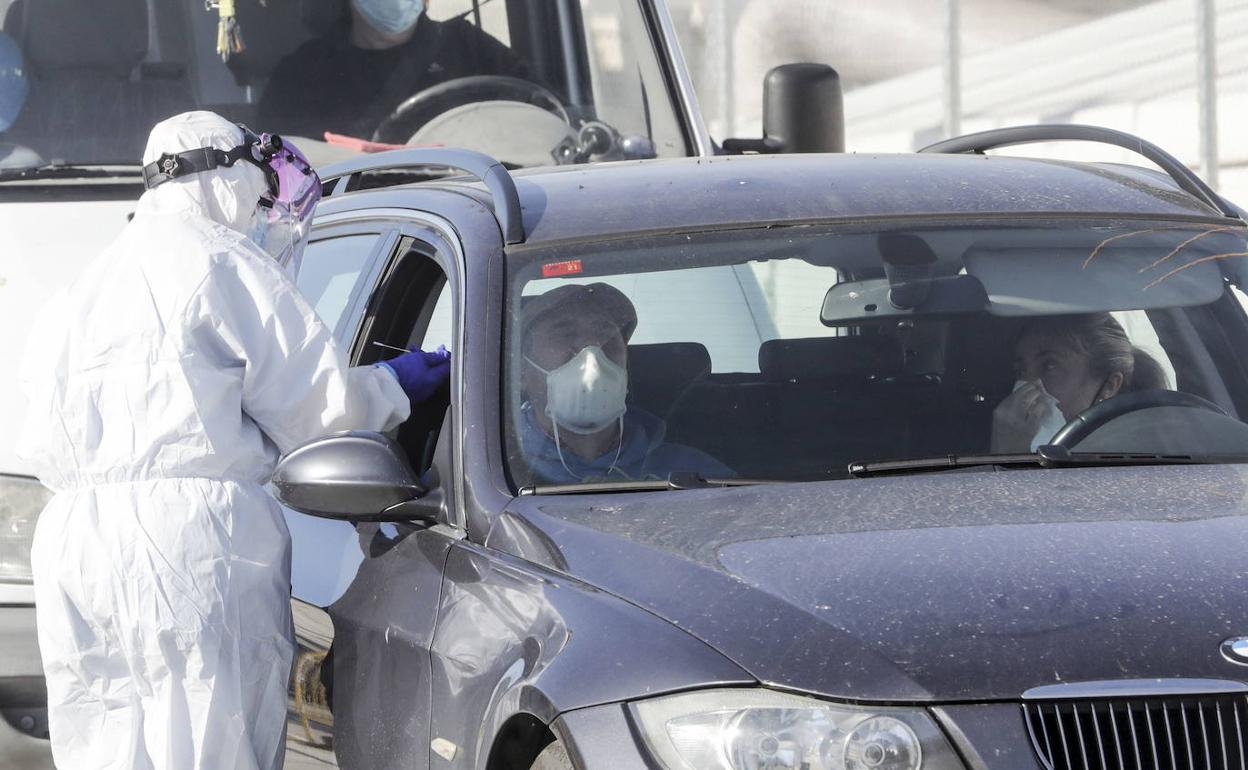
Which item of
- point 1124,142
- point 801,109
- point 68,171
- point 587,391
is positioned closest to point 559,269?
point 587,391

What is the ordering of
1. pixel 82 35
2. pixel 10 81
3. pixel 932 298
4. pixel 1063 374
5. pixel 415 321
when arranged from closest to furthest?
1. pixel 1063 374
2. pixel 932 298
3. pixel 415 321
4. pixel 10 81
5. pixel 82 35

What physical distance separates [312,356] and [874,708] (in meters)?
1.53

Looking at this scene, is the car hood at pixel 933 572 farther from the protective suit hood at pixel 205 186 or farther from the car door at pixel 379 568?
the protective suit hood at pixel 205 186

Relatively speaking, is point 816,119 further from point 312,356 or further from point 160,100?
point 312,356

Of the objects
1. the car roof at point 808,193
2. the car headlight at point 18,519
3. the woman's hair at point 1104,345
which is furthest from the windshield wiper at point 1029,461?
the car headlight at point 18,519

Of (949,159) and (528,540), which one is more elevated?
(949,159)

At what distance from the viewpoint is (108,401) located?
12.9 ft

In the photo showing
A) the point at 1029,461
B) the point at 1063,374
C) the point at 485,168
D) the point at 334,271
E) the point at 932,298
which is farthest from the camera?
the point at 334,271

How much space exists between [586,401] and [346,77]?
367cm

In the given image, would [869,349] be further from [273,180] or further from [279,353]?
[273,180]

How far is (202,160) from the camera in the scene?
165 inches

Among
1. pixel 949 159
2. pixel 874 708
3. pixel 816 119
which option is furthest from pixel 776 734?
pixel 816 119

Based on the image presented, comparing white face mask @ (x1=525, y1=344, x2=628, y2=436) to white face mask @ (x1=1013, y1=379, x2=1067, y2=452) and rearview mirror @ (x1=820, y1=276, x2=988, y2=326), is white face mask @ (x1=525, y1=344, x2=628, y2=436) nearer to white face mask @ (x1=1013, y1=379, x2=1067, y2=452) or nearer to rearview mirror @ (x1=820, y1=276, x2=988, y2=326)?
rearview mirror @ (x1=820, y1=276, x2=988, y2=326)

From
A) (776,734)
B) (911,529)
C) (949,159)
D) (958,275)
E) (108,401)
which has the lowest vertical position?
(776,734)
